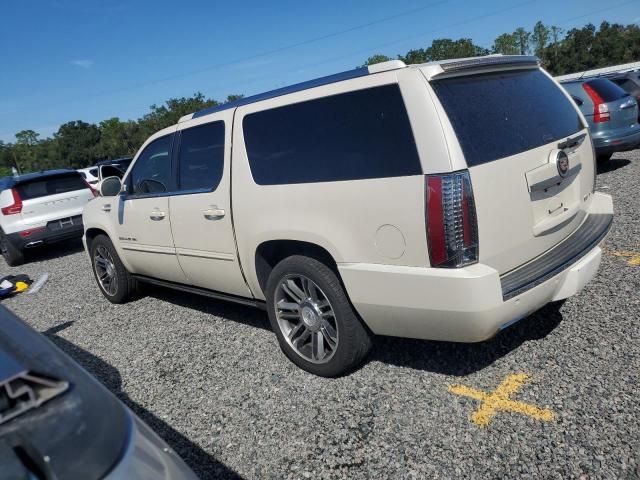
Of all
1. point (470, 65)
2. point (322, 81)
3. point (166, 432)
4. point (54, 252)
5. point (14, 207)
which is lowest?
point (166, 432)

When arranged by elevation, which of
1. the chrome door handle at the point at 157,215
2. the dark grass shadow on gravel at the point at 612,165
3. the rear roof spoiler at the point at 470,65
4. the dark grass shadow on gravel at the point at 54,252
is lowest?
the dark grass shadow on gravel at the point at 612,165

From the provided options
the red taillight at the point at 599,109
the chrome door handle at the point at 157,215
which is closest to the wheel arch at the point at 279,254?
the chrome door handle at the point at 157,215

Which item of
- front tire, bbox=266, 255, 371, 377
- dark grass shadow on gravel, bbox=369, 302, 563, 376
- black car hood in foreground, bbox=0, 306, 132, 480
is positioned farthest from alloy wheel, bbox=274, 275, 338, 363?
black car hood in foreground, bbox=0, 306, 132, 480

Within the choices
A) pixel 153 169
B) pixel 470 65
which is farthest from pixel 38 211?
pixel 470 65

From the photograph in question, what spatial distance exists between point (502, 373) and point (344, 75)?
2.08 metres

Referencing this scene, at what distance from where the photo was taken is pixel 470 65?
276cm

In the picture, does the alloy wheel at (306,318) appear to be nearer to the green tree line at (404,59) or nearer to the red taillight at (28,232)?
the red taillight at (28,232)

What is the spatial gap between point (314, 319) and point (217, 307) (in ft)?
6.78

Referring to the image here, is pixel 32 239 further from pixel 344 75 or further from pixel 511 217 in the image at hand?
pixel 511 217

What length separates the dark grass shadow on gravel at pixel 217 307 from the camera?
4.60 meters

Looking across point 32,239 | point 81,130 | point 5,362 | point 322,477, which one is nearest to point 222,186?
point 322,477

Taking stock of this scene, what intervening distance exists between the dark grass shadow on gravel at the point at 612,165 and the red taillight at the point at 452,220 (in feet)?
26.3

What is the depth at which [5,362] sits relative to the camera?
54.5 inches

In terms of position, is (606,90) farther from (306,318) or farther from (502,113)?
(306,318)
